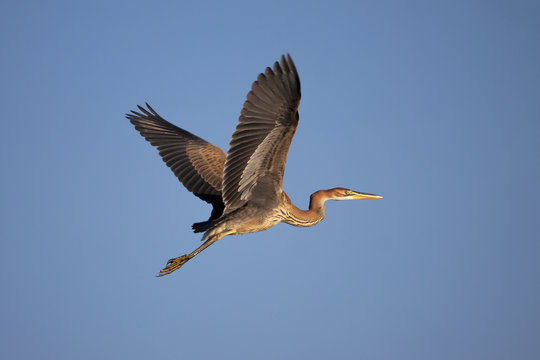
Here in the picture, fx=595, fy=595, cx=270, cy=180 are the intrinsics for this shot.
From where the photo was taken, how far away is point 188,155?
11.9m

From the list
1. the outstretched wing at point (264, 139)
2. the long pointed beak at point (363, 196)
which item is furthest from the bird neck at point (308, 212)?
the long pointed beak at point (363, 196)

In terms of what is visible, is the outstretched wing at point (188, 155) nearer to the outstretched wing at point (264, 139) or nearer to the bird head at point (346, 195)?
the outstretched wing at point (264, 139)

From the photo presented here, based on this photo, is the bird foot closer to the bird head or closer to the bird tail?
the bird tail

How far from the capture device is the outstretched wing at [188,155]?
11.3 meters

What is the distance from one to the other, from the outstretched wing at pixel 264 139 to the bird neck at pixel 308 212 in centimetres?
47

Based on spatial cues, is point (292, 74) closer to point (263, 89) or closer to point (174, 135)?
point (263, 89)

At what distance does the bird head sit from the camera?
1136 cm

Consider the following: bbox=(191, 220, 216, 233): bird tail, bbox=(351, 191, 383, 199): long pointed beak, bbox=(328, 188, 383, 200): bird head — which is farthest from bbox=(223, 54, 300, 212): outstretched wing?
bbox=(351, 191, 383, 199): long pointed beak

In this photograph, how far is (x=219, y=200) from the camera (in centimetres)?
1093

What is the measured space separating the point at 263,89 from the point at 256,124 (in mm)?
548

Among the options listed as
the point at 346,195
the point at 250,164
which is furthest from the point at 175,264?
the point at 346,195

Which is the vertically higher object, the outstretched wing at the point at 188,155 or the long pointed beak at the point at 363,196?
the outstretched wing at the point at 188,155

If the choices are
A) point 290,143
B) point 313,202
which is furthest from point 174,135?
point 290,143

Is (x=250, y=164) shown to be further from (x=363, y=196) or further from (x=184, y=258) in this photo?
(x=363, y=196)
